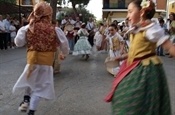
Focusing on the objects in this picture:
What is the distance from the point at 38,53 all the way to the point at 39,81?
1.31ft

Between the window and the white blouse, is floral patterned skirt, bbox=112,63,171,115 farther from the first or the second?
the window

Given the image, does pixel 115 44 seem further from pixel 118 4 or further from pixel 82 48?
pixel 118 4

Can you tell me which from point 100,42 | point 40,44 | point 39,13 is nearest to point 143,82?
point 40,44

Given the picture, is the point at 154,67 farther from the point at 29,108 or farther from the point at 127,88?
the point at 29,108

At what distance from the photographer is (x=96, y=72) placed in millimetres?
10953

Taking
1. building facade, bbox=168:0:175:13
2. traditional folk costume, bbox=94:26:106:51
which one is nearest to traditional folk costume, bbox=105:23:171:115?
traditional folk costume, bbox=94:26:106:51

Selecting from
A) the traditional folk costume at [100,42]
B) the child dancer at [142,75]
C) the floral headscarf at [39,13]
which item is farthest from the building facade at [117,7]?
the child dancer at [142,75]

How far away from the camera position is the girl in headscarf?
18.2 ft

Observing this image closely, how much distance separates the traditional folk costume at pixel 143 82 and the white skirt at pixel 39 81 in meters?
1.79

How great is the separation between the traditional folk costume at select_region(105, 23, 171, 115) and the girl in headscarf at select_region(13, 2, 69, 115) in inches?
71.2

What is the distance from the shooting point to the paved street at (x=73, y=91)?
243 inches

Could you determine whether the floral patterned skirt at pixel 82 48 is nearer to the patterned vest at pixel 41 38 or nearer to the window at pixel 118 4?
the patterned vest at pixel 41 38

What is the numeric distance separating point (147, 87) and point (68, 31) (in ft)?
46.7

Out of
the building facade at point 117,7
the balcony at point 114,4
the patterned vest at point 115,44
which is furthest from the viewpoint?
the balcony at point 114,4
